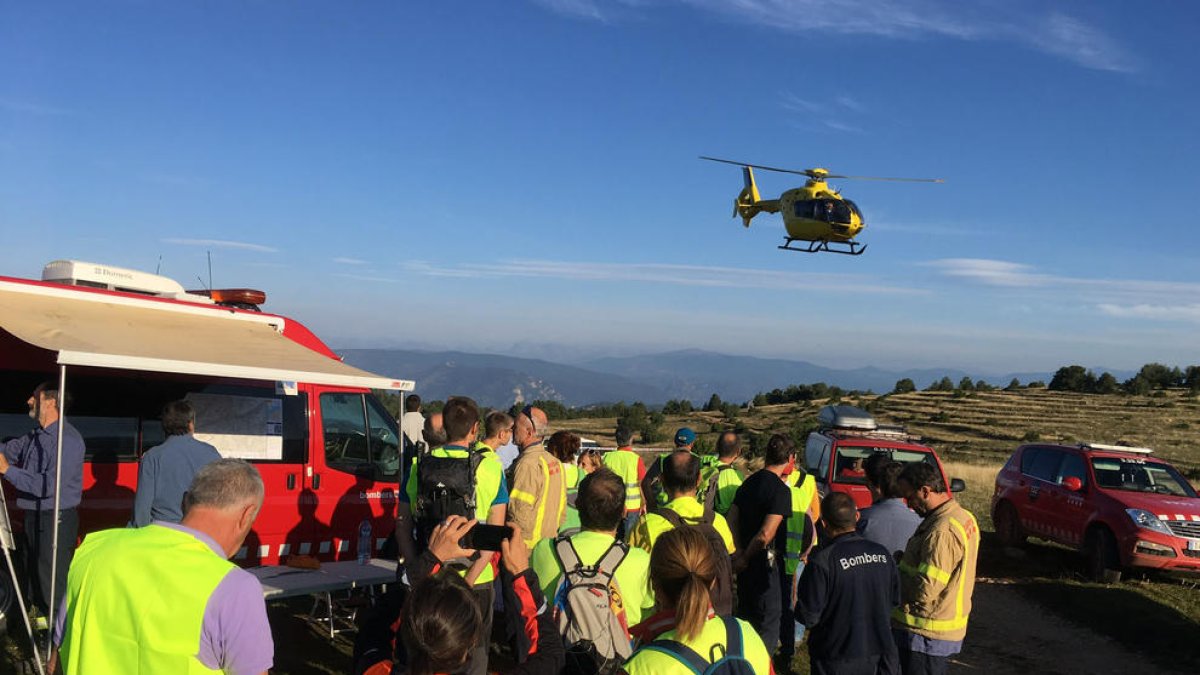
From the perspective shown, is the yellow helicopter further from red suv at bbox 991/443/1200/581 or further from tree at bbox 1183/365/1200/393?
tree at bbox 1183/365/1200/393

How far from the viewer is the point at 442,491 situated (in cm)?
470

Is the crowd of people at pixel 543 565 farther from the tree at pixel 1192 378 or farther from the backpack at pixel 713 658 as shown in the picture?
the tree at pixel 1192 378

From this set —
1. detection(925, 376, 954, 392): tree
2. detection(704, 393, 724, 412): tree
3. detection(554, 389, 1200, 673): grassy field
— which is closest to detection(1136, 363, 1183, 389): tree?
detection(554, 389, 1200, 673): grassy field

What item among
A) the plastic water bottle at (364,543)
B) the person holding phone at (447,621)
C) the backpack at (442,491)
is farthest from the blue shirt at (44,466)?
the person holding phone at (447,621)

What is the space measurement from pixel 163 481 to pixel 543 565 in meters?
3.03

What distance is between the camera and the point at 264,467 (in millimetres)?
7750

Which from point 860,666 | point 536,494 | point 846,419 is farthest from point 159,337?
point 846,419

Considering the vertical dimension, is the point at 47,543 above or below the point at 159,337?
below

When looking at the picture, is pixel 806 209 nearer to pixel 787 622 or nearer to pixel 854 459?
pixel 854 459

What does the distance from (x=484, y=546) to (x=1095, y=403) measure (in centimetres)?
4848

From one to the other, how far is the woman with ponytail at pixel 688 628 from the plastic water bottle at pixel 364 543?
5302 millimetres

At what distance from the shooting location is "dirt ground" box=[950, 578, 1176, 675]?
26.3 feet

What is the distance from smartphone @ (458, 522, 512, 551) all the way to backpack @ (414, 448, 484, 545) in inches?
37.8

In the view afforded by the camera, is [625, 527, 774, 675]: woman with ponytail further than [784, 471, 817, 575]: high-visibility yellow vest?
No
